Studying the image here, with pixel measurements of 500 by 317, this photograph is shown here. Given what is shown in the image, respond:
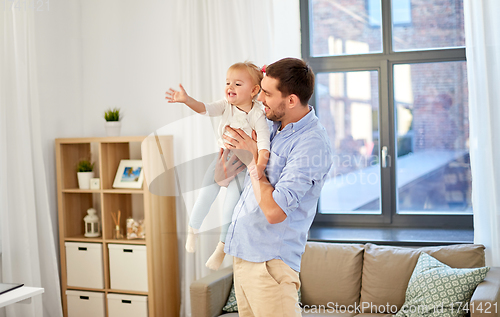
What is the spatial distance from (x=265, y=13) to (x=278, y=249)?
2.06 meters

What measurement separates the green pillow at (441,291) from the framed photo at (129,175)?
1831mm

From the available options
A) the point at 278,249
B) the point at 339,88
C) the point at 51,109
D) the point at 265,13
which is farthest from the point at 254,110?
the point at 51,109

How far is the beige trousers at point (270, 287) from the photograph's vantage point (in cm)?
154

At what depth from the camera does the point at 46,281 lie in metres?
3.20

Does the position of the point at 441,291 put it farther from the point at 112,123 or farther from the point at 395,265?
the point at 112,123

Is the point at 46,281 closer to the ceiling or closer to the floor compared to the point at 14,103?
closer to the floor

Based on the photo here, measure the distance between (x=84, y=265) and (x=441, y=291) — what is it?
230 cm

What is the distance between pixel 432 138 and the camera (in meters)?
3.31

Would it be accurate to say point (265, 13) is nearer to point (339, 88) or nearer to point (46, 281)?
point (339, 88)

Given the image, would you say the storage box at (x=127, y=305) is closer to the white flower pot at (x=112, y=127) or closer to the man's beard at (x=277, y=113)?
the white flower pot at (x=112, y=127)

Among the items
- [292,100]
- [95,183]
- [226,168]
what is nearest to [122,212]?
[95,183]

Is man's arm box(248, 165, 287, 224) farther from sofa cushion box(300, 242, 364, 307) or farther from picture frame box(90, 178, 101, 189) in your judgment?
picture frame box(90, 178, 101, 189)

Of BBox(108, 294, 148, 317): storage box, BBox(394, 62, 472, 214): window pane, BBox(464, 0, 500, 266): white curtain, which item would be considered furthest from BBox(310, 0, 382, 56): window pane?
BBox(108, 294, 148, 317): storage box

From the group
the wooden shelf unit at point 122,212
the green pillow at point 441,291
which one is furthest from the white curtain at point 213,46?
the green pillow at point 441,291
